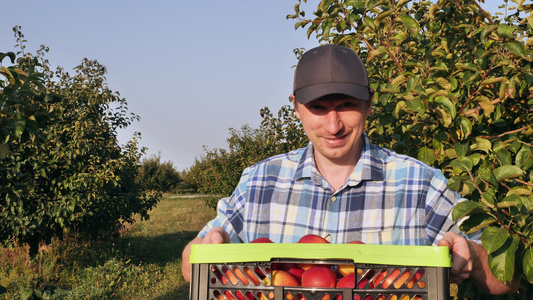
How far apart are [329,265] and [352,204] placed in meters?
0.69

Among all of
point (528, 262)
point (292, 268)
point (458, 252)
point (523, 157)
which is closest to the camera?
point (292, 268)

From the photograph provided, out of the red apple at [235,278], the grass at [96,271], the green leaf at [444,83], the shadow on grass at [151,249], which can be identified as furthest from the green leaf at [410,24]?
the shadow on grass at [151,249]

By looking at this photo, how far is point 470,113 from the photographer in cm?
293

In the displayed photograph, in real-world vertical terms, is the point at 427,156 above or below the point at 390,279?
above

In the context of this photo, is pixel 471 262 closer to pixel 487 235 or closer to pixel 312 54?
pixel 487 235

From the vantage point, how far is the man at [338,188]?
186 centimetres

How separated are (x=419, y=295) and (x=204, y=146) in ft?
50.9

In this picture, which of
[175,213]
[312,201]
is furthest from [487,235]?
[175,213]

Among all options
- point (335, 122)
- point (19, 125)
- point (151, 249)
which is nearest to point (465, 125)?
point (335, 122)

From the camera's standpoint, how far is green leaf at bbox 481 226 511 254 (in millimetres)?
1805

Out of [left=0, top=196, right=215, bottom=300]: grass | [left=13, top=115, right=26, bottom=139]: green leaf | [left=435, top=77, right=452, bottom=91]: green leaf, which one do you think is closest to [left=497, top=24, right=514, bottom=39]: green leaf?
[left=435, top=77, right=452, bottom=91]: green leaf

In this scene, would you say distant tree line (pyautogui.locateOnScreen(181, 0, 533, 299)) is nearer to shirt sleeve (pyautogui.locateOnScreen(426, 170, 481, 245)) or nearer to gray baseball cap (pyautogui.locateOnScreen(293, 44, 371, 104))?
shirt sleeve (pyautogui.locateOnScreen(426, 170, 481, 245))

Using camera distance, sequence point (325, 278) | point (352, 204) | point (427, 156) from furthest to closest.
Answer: point (427, 156)
point (352, 204)
point (325, 278)

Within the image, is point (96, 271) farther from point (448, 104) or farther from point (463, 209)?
point (463, 209)
